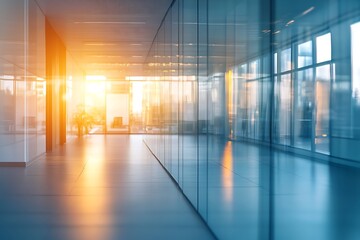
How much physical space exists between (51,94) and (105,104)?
16.5 meters

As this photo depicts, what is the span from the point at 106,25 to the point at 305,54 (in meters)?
12.7

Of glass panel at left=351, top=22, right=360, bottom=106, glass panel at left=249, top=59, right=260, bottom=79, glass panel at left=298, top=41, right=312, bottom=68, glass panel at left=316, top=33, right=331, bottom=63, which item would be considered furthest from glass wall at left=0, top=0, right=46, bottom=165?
glass panel at left=351, top=22, right=360, bottom=106

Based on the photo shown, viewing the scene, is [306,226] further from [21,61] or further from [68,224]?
[21,61]

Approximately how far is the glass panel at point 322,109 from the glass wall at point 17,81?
32.7ft

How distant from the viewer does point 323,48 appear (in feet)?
5.85

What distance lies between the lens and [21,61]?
1102 cm

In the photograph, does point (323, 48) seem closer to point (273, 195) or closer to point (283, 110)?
point (283, 110)

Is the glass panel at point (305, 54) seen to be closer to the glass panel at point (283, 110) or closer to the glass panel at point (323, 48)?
the glass panel at point (323, 48)

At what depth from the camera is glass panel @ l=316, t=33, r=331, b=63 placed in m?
1.74

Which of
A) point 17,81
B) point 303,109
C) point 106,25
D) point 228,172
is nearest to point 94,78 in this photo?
point 106,25

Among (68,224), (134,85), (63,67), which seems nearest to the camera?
(68,224)

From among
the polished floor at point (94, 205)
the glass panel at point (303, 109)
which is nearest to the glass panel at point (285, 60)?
the glass panel at point (303, 109)

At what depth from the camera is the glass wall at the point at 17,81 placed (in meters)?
10.8

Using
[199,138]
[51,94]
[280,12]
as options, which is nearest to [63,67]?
[51,94]
